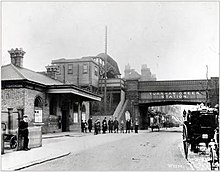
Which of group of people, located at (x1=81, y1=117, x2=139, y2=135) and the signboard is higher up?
the signboard

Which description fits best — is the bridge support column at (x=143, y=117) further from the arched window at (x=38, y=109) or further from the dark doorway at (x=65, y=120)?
the arched window at (x=38, y=109)

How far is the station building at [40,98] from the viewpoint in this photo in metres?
23.3

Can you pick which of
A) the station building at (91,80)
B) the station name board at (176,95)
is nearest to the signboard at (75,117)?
the station building at (91,80)

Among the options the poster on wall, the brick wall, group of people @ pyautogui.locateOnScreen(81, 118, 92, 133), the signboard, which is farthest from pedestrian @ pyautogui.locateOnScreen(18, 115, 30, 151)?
the signboard

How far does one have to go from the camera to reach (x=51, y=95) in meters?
27.6

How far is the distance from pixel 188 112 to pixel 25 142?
20.4 ft

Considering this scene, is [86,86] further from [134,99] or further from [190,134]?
[190,134]

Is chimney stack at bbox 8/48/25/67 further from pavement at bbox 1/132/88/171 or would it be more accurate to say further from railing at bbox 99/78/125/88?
railing at bbox 99/78/125/88

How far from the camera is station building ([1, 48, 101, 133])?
23344 mm

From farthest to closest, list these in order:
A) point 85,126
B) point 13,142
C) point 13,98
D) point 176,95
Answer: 1. point 176,95
2. point 85,126
3. point 13,98
4. point 13,142

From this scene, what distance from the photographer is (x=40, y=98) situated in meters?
25.6

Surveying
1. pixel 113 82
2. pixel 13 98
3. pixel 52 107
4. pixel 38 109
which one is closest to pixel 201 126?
pixel 13 98

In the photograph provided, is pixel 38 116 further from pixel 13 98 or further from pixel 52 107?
pixel 52 107

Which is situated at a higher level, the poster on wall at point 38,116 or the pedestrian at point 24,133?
the poster on wall at point 38,116
